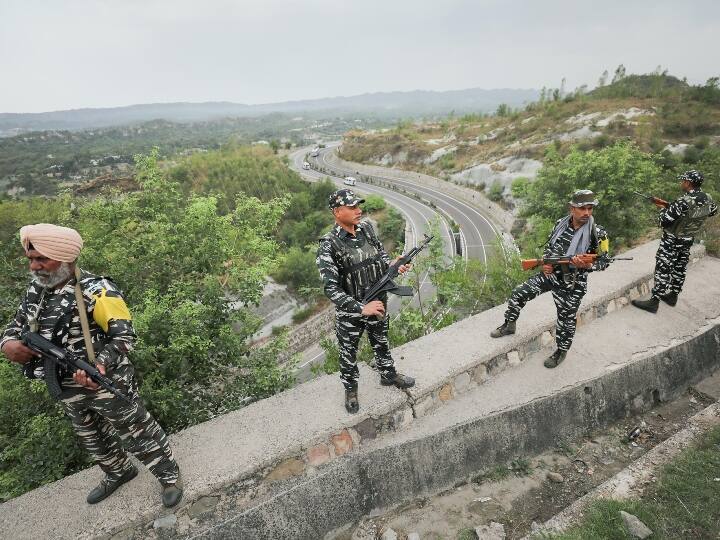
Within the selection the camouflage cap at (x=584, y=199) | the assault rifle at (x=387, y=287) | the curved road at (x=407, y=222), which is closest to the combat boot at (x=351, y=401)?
the assault rifle at (x=387, y=287)

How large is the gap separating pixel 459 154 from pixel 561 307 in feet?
157

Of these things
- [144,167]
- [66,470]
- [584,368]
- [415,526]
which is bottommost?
[415,526]

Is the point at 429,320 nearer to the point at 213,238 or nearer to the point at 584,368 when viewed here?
the point at 584,368

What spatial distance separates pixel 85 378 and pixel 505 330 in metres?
4.21

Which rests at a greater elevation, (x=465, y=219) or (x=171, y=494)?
(x=171, y=494)

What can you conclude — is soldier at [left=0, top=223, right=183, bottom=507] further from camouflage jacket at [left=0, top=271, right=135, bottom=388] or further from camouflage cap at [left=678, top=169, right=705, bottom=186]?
camouflage cap at [left=678, top=169, right=705, bottom=186]

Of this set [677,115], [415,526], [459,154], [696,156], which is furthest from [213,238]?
[459,154]

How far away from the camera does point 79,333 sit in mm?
2369

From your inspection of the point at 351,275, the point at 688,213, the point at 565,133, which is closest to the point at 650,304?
the point at 688,213

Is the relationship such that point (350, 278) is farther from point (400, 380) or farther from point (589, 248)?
point (589, 248)

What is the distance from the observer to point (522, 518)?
3.27 m

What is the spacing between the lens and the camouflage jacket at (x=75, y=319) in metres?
2.29

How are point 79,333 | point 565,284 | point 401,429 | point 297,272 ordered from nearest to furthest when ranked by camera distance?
point 79,333
point 401,429
point 565,284
point 297,272

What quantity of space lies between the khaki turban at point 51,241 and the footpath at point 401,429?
6.48ft
